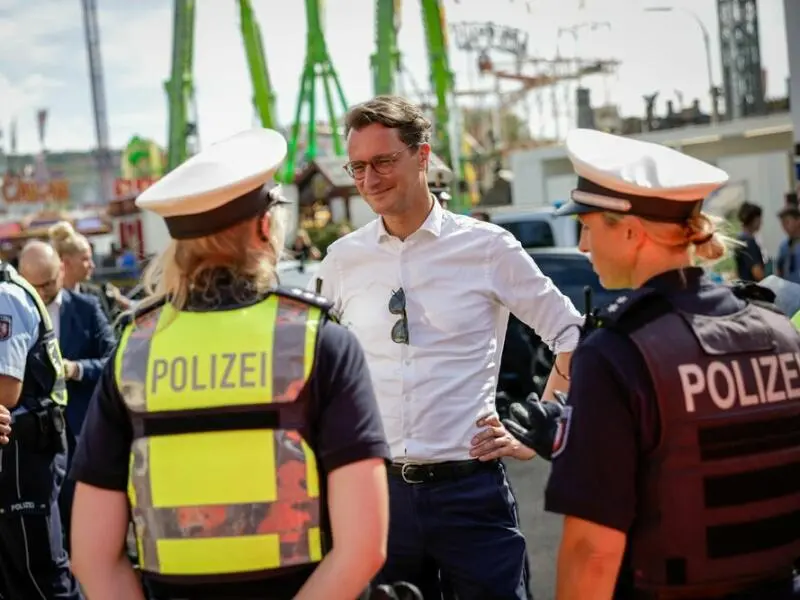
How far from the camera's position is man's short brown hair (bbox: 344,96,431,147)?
3037mm

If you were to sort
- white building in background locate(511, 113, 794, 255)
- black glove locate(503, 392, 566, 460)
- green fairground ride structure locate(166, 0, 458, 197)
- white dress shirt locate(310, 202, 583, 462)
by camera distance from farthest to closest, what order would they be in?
green fairground ride structure locate(166, 0, 458, 197) < white building in background locate(511, 113, 794, 255) < white dress shirt locate(310, 202, 583, 462) < black glove locate(503, 392, 566, 460)

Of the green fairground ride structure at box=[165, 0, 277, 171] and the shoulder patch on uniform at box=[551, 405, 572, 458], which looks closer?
the shoulder patch on uniform at box=[551, 405, 572, 458]

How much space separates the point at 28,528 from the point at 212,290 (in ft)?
8.64

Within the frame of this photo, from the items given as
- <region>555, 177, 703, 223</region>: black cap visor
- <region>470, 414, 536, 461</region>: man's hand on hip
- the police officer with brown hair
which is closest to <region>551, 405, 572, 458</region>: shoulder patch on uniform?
the police officer with brown hair

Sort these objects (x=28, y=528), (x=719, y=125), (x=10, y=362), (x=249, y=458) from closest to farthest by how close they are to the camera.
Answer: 1. (x=249, y=458)
2. (x=10, y=362)
3. (x=28, y=528)
4. (x=719, y=125)

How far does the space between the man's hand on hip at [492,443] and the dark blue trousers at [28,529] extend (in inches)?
83.4

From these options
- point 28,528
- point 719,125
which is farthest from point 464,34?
point 28,528

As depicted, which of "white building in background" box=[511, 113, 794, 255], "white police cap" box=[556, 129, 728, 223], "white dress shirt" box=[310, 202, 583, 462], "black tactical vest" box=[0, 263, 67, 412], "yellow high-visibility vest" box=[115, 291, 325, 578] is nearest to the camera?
"yellow high-visibility vest" box=[115, 291, 325, 578]

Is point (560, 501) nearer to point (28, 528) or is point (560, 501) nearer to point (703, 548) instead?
point (703, 548)

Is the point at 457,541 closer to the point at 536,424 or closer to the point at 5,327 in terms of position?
the point at 536,424

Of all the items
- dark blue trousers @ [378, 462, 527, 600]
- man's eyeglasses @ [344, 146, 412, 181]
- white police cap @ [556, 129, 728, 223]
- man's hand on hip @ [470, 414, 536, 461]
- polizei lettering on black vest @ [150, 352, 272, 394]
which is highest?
man's eyeglasses @ [344, 146, 412, 181]

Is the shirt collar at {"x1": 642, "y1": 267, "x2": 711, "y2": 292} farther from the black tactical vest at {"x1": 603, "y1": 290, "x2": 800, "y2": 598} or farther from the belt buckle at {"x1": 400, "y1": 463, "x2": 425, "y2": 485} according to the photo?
the belt buckle at {"x1": 400, "y1": 463, "x2": 425, "y2": 485}

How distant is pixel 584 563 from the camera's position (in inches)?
77.7

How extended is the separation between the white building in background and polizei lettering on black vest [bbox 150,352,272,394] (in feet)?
74.6
